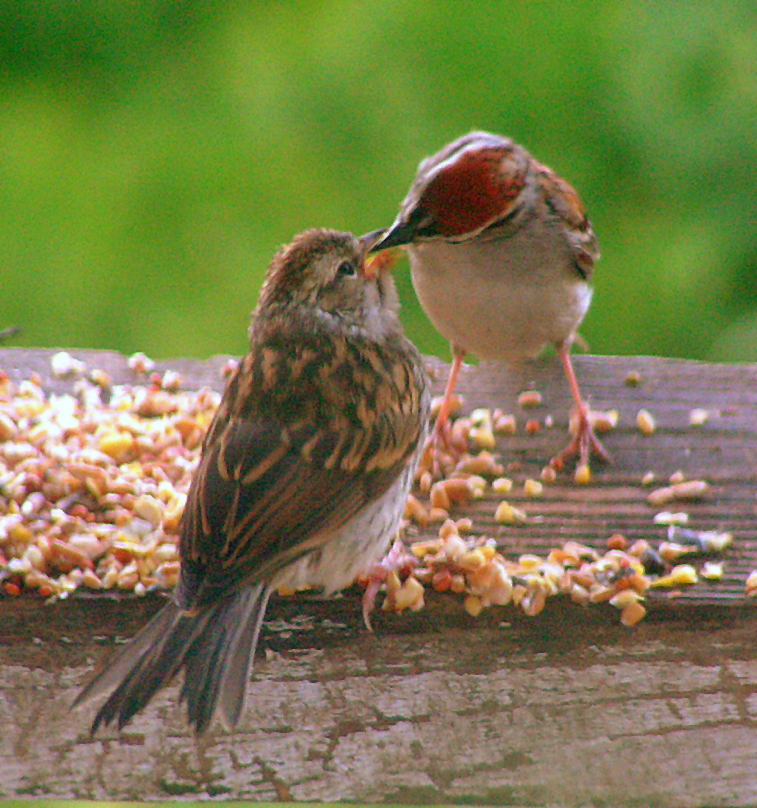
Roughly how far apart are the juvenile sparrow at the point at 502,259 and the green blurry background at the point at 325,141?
0.91 meters

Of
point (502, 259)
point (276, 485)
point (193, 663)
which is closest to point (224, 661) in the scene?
point (193, 663)

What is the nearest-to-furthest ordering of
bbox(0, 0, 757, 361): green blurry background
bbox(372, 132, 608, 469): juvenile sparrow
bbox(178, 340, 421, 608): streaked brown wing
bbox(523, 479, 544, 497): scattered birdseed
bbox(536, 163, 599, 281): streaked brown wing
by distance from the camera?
bbox(178, 340, 421, 608): streaked brown wing
bbox(523, 479, 544, 497): scattered birdseed
bbox(372, 132, 608, 469): juvenile sparrow
bbox(536, 163, 599, 281): streaked brown wing
bbox(0, 0, 757, 361): green blurry background

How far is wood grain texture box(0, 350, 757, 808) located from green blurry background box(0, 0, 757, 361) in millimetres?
2014

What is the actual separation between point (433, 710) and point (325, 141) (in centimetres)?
278

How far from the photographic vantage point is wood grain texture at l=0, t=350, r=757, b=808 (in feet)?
6.50

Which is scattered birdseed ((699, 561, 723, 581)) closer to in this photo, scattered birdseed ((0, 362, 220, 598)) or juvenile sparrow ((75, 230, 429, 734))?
juvenile sparrow ((75, 230, 429, 734))

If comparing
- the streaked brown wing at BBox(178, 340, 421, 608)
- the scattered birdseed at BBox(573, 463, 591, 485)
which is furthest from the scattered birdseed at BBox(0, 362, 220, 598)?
the scattered birdseed at BBox(573, 463, 591, 485)

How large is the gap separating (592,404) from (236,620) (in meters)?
1.12

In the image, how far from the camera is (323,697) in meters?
2.01

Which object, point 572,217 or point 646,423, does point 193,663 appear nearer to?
point 646,423

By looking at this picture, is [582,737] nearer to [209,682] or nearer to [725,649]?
[725,649]

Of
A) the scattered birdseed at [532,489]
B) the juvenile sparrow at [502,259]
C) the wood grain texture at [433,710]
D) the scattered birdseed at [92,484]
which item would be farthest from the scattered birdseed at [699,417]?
the scattered birdseed at [92,484]

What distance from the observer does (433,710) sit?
79.6 inches

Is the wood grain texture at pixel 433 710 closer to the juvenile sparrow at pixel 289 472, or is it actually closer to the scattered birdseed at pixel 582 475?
the juvenile sparrow at pixel 289 472
